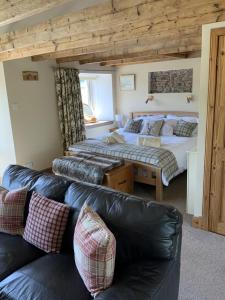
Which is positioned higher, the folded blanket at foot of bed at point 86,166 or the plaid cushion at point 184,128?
the plaid cushion at point 184,128

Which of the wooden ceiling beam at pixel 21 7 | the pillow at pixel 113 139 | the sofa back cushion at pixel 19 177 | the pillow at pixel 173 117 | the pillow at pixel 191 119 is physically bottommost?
the pillow at pixel 113 139

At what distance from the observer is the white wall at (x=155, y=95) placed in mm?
5215

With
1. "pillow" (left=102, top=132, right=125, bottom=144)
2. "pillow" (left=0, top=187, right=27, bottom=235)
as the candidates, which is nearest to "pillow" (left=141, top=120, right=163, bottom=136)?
"pillow" (left=102, top=132, right=125, bottom=144)

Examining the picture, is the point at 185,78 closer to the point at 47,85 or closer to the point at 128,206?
the point at 47,85

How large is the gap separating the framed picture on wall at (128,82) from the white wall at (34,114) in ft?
6.51

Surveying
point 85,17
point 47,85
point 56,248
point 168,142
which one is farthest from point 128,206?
point 47,85

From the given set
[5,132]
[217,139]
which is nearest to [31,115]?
[5,132]

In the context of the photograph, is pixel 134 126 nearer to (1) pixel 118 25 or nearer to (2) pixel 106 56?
(2) pixel 106 56

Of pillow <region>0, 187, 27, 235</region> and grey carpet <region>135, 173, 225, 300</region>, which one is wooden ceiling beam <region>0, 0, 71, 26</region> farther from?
grey carpet <region>135, 173, 225, 300</region>

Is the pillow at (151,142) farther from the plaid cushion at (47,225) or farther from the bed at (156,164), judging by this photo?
the plaid cushion at (47,225)

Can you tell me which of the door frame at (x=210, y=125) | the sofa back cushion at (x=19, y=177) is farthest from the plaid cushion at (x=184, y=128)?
the sofa back cushion at (x=19, y=177)

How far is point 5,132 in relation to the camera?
456cm

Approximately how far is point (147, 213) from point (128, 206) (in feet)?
0.46

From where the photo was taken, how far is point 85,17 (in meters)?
2.72
